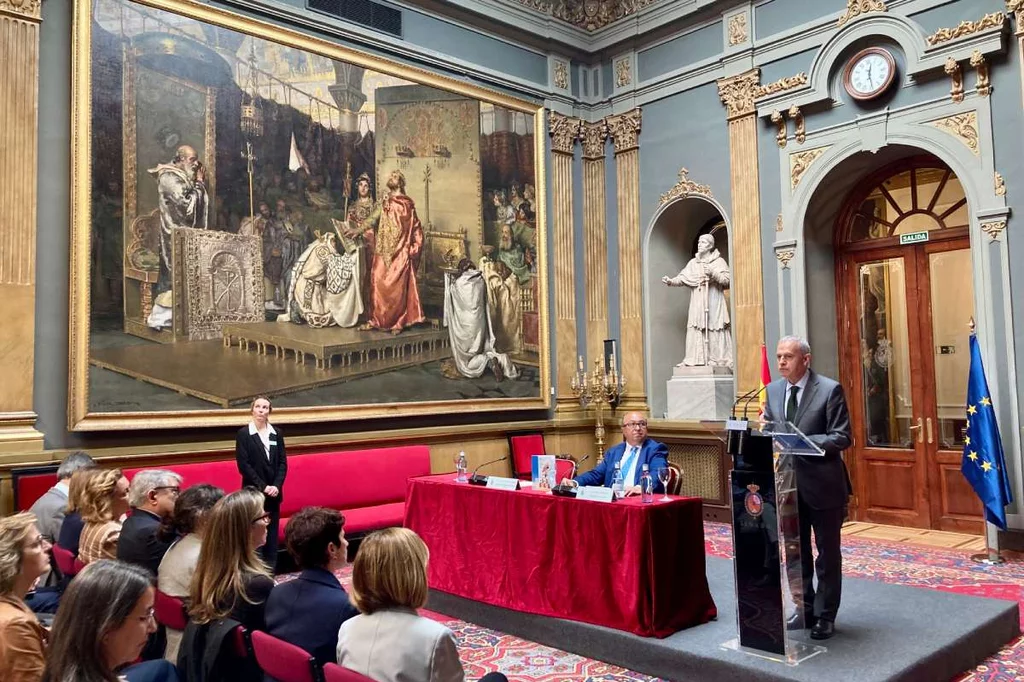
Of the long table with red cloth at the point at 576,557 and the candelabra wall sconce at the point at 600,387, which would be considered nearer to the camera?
the long table with red cloth at the point at 576,557

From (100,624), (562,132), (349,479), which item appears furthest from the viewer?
(562,132)

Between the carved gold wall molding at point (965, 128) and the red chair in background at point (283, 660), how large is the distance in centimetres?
779

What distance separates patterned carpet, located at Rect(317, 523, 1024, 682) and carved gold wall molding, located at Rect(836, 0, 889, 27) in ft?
17.9

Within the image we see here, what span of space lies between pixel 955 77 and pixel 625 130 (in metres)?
4.10

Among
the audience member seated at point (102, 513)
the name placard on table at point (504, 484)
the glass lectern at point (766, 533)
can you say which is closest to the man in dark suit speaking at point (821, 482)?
the glass lectern at point (766, 533)

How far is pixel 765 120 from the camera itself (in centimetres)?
932

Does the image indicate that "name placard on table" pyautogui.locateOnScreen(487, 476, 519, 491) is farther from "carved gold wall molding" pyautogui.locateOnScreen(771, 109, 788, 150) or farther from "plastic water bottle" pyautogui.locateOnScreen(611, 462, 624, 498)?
"carved gold wall molding" pyautogui.locateOnScreen(771, 109, 788, 150)

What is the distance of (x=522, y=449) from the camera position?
32.4 feet

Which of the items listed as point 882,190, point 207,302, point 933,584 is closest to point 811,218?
point 882,190

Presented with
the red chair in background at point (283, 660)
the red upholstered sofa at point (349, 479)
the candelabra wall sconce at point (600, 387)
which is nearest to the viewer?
the red chair in background at point (283, 660)

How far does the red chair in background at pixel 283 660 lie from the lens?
248 cm

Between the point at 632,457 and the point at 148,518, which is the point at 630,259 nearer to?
the point at 632,457

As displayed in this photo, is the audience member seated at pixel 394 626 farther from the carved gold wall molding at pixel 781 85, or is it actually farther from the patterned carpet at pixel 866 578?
the carved gold wall molding at pixel 781 85

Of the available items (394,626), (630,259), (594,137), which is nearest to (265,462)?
(394,626)
